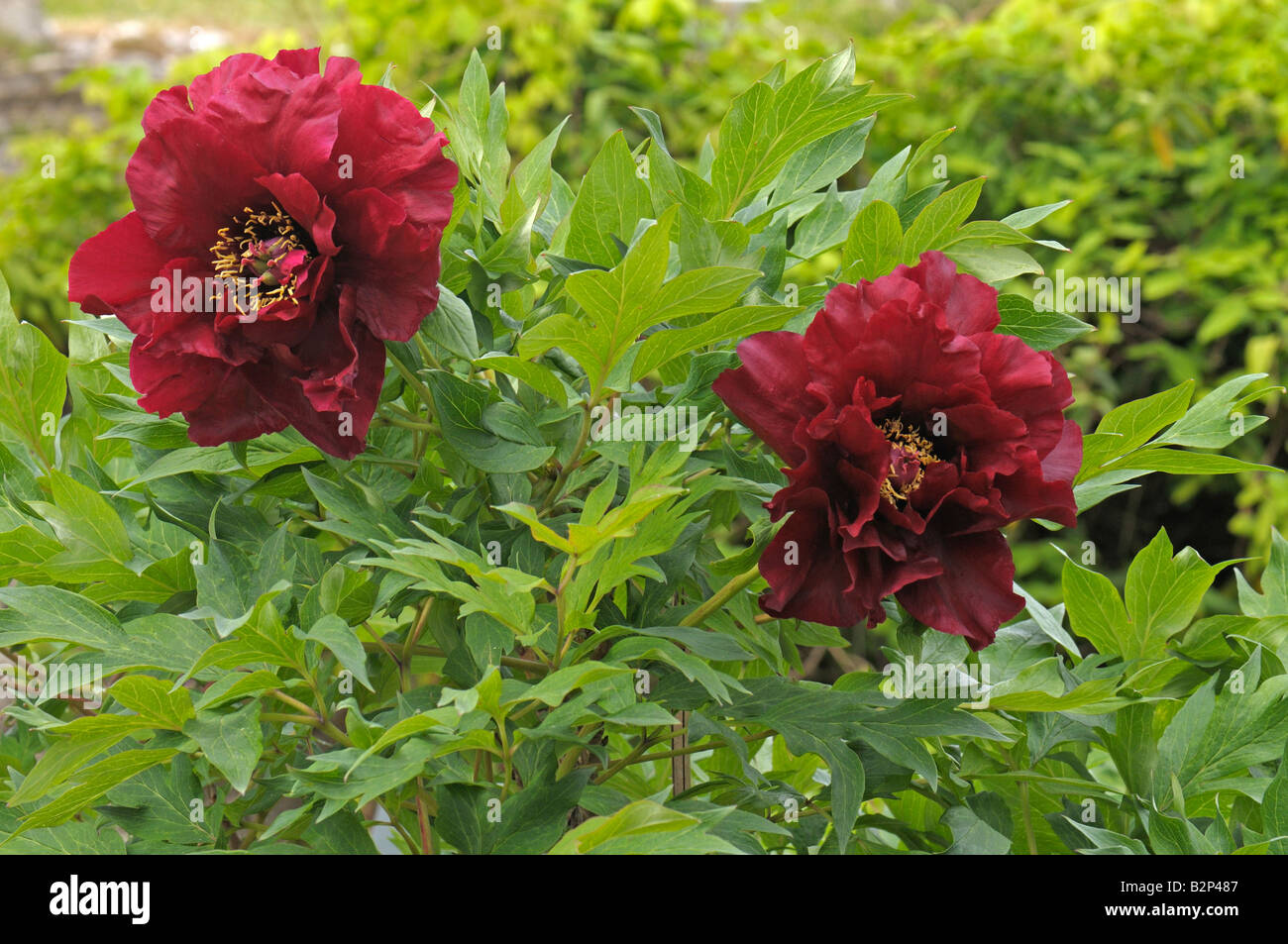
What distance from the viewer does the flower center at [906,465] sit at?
0.71 meters

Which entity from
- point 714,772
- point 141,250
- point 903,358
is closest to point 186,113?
point 141,250

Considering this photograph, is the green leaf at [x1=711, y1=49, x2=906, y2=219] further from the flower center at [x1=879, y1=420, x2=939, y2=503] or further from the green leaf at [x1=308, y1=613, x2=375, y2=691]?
the green leaf at [x1=308, y1=613, x2=375, y2=691]

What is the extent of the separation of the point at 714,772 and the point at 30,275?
3214 millimetres

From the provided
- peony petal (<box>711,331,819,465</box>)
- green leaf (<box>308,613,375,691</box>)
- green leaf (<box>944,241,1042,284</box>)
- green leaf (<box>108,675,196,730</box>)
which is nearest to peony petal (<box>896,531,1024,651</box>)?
peony petal (<box>711,331,819,465</box>)

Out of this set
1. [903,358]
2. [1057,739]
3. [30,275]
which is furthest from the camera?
[30,275]

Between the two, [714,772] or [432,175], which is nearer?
[432,175]

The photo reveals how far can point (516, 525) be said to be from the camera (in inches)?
31.0

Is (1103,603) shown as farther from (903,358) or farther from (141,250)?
(141,250)

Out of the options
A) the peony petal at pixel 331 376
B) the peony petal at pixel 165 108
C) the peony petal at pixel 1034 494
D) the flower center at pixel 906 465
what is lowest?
the peony petal at pixel 1034 494

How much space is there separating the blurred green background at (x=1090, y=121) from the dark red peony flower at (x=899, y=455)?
2232mm

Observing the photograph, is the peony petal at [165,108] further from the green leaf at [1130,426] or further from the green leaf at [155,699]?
the green leaf at [1130,426]

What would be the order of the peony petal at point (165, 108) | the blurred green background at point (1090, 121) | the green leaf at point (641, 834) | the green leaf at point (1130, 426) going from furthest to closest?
the blurred green background at point (1090, 121) → the green leaf at point (1130, 426) → the peony petal at point (165, 108) → the green leaf at point (641, 834)

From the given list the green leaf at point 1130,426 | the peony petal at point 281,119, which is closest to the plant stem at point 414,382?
the peony petal at point 281,119

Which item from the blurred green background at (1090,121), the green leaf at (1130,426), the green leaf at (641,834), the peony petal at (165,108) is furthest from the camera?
the blurred green background at (1090,121)
